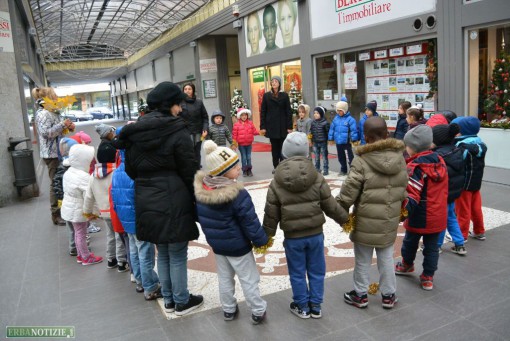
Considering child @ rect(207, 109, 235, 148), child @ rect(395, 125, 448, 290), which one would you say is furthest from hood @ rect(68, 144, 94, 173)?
child @ rect(207, 109, 235, 148)

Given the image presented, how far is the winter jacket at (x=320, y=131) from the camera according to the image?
8.89 meters

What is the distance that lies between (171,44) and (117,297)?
847 inches

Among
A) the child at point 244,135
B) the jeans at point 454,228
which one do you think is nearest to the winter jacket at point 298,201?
the jeans at point 454,228

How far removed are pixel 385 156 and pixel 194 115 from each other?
5.59 meters

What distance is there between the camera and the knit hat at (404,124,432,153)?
3.66 metres

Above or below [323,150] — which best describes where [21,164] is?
above

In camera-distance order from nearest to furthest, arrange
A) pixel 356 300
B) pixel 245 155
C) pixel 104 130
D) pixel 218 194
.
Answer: pixel 218 194
pixel 356 300
pixel 104 130
pixel 245 155

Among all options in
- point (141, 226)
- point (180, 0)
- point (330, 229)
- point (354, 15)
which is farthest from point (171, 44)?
point (141, 226)

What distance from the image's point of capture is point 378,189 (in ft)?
11.1

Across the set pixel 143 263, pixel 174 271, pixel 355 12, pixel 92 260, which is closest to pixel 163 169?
pixel 174 271

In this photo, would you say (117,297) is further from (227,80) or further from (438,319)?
(227,80)

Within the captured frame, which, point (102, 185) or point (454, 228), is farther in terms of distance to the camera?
point (454, 228)

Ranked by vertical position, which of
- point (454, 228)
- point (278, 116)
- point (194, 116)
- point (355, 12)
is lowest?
point (454, 228)

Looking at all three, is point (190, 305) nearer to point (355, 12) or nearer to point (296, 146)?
point (296, 146)
